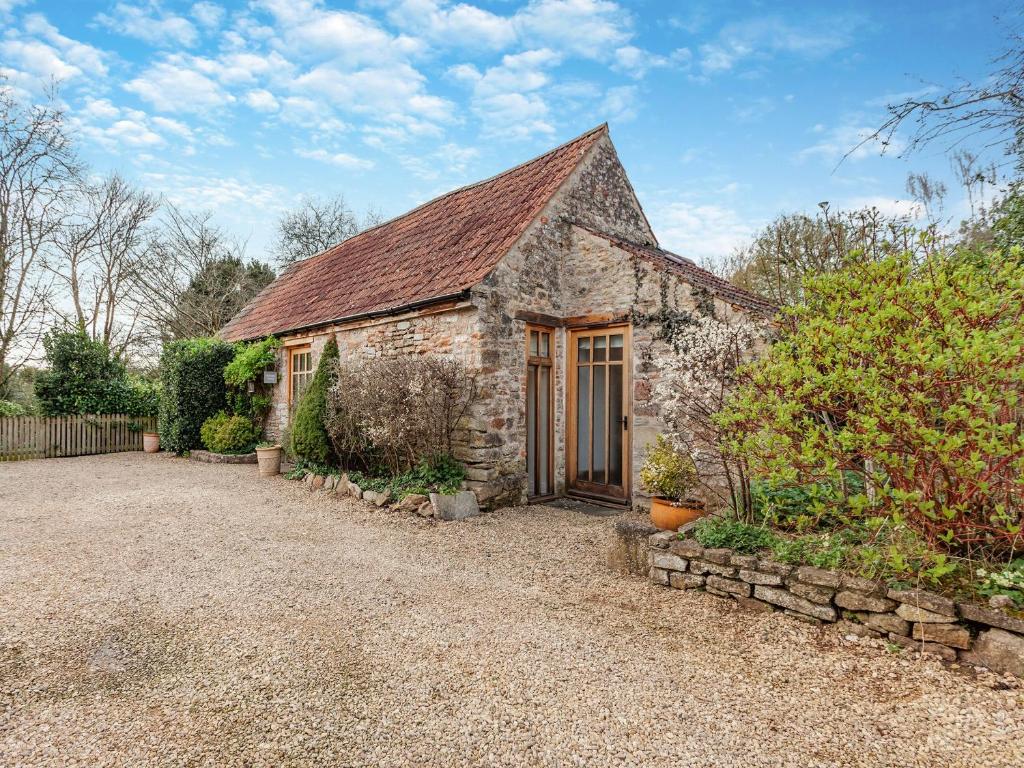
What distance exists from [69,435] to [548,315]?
40.9ft

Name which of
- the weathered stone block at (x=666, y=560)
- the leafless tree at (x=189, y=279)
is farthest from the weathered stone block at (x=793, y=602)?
the leafless tree at (x=189, y=279)

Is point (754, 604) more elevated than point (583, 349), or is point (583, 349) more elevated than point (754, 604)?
point (583, 349)

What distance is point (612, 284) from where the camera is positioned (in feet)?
23.2

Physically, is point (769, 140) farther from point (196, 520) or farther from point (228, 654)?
point (196, 520)

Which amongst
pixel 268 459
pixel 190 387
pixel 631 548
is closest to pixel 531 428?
pixel 631 548

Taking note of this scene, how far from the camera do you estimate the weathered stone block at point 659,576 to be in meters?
3.92

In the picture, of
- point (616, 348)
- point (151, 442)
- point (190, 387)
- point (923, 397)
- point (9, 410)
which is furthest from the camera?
point (151, 442)

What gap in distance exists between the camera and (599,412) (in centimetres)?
733

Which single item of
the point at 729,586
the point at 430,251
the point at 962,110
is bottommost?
the point at 729,586

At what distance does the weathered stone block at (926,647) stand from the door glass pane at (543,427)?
490cm

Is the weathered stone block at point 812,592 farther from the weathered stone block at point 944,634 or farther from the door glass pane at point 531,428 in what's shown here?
the door glass pane at point 531,428

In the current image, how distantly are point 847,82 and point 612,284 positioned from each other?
3.71 meters

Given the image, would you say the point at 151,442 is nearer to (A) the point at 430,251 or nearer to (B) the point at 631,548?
(A) the point at 430,251

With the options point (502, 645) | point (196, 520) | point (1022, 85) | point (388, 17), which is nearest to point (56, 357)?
point (196, 520)
